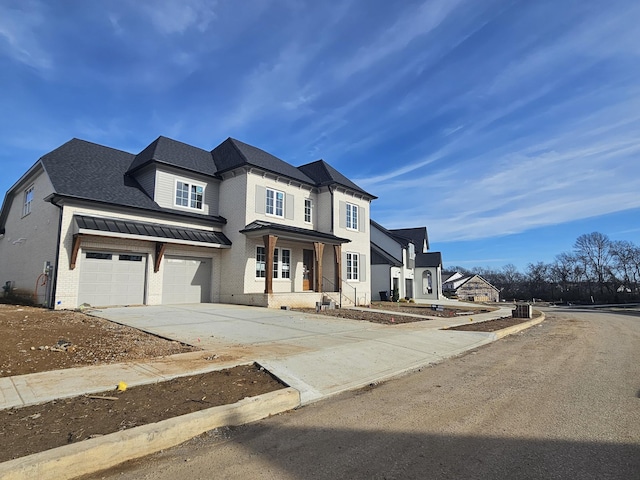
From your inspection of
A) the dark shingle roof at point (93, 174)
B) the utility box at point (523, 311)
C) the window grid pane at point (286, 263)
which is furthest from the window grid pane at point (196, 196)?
the utility box at point (523, 311)

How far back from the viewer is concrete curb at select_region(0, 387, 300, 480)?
3079mm

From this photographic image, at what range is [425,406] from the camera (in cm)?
505

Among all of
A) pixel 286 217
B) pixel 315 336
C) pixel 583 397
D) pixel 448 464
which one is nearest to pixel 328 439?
pixel 448 464

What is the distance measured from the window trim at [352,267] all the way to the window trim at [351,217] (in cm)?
174

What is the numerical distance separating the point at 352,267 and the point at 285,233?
759 cm

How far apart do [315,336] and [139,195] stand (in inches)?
488

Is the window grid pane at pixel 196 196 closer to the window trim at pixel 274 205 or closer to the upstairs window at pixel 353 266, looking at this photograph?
the window trim at pixel 274 205

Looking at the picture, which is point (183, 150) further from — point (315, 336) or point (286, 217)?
point (315, 336)

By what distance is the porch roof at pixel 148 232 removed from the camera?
1476 cm

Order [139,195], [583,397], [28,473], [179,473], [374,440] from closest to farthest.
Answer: [28,473], [179,473], [374,440], [583,397], [139,195]

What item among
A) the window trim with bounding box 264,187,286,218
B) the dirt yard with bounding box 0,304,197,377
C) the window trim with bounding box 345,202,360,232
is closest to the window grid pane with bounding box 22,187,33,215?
the dirt yard with bounding box 0,304,197,377

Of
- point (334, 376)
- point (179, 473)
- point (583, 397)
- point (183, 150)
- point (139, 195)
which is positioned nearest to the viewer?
point (179, 473)

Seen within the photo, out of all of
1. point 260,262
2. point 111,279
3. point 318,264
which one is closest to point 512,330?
point 318,264

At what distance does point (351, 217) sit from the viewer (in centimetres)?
2531
